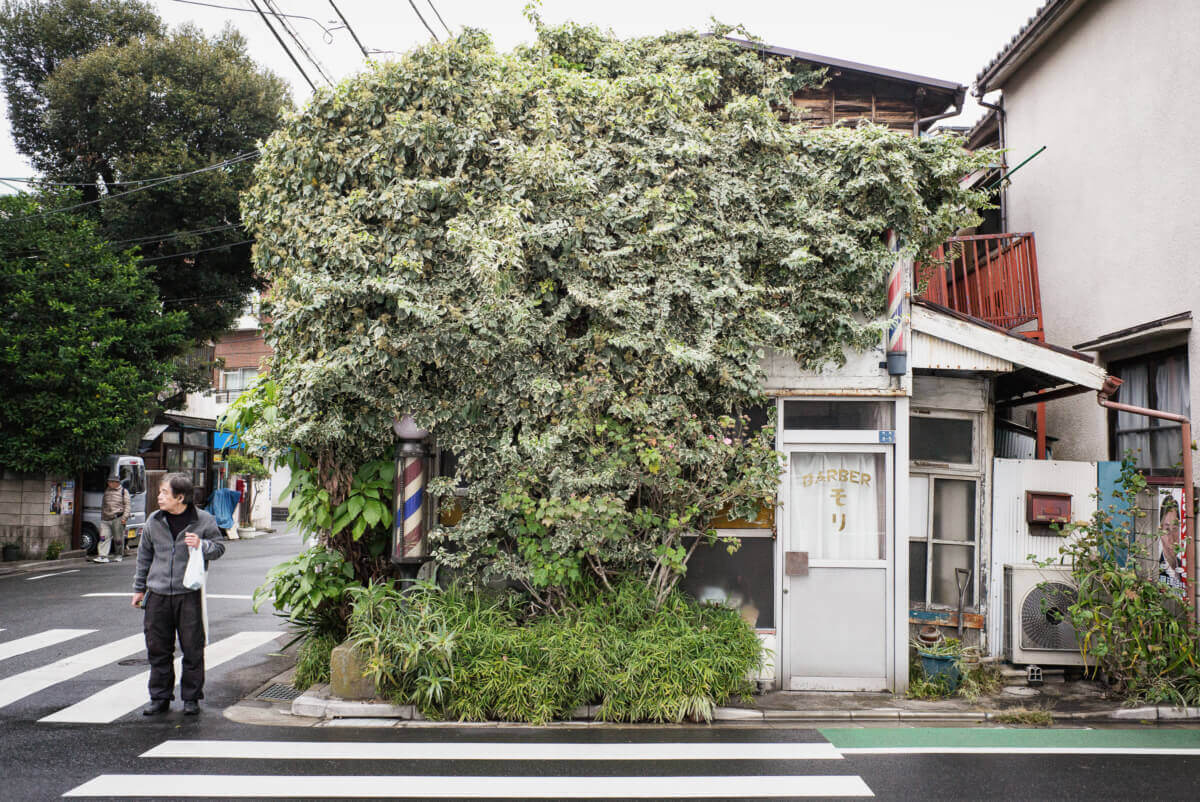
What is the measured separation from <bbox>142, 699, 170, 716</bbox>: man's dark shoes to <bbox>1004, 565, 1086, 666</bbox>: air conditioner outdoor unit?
315 inches

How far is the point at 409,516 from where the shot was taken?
7.34 m

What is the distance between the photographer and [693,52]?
29.0ft

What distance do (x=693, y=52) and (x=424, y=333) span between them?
4.70 meters

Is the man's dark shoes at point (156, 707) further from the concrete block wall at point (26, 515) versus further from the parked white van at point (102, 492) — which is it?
the parked white van at point (102, 492)

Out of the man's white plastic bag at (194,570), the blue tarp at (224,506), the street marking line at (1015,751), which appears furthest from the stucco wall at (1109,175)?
the blue tarp at (224,506)

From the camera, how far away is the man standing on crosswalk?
6586 mm

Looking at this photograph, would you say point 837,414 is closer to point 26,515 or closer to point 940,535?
point 940,535

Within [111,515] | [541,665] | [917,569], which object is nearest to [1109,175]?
[917,569]

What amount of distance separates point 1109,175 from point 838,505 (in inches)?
237

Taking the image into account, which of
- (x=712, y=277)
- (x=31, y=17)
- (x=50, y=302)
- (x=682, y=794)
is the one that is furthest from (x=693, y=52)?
(x=31, y=17)

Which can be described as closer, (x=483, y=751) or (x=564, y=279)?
(x=483, y=751)

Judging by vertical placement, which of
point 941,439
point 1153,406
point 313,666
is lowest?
point 313,666

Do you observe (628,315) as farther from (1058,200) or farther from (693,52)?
(1058,200)

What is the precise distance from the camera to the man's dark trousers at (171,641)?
658 cm
